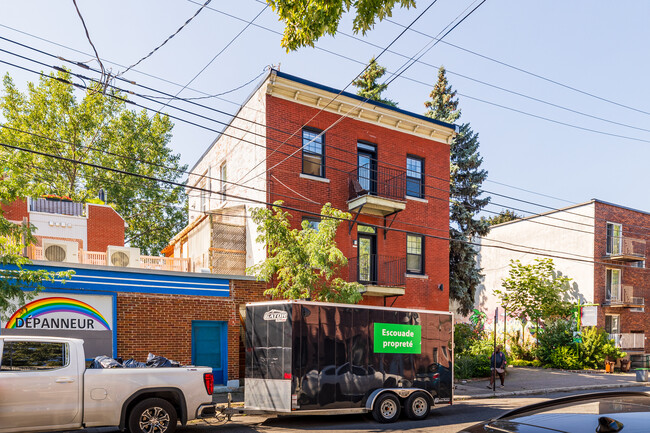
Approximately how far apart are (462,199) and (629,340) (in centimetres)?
1308

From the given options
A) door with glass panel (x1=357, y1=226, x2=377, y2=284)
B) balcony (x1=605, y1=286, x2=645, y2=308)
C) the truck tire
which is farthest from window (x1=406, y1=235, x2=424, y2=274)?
balcony (x1=605, y1=286, x2=645, y2=308)

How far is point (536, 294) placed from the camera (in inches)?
1142

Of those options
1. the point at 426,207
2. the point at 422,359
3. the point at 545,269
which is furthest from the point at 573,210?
the point at 422,359

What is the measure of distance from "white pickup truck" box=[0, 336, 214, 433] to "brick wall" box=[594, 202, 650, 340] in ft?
90.7

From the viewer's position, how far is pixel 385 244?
21562 millimetres

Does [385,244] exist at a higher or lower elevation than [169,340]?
higher

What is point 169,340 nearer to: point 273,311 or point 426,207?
point 273,311

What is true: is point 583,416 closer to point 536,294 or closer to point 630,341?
point 536,294

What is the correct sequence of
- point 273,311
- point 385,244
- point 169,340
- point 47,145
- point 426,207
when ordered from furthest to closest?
point 47,145 → point 426,207 → point 385,244 → point 169,340 → point 273,311

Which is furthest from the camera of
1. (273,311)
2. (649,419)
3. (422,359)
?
(422,359)

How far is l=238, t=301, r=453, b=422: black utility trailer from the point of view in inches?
463

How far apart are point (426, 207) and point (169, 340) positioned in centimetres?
1217

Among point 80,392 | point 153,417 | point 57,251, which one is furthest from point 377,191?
point 80,392

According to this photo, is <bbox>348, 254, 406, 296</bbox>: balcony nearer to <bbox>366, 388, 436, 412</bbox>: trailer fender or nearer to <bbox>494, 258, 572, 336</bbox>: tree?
<bbox>366, 388, 436, 412</bbox>: trailer fender
